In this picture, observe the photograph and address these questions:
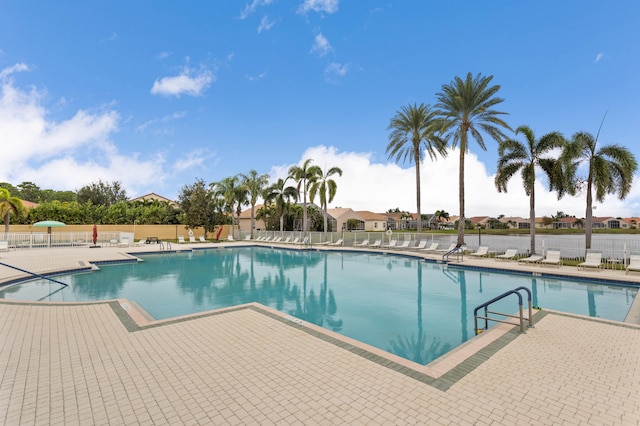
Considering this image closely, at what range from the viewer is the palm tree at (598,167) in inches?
566

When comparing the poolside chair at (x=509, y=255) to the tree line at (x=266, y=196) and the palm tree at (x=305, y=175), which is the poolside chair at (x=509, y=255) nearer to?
the tree line at (x=266, y=196)

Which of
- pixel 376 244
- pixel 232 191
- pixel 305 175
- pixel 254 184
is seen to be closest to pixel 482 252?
pixel 376 244

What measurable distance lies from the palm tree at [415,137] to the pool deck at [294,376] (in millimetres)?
19609

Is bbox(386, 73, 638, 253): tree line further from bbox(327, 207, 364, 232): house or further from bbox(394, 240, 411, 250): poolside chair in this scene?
bbox(327, 207, 364, 232): house

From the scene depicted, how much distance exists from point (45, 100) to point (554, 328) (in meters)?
23.8

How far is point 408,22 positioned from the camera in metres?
16.5

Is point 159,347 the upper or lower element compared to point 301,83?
lower

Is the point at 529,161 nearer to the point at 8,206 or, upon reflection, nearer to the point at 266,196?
the point at 266,196

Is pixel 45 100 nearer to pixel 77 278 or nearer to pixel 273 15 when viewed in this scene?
pixel 77 278

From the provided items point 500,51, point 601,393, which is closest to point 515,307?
point 601,393

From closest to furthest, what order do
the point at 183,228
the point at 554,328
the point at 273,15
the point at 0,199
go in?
the point at 554,328 → the point at 273,15 → the point at 0,199 → the point at 183,228

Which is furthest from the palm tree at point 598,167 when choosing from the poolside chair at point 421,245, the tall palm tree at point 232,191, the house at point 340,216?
the house at point 340,216

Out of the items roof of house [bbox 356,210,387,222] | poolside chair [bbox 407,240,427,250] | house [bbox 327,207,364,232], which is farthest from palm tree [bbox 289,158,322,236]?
roof of house [bbox 356,210,387,222]

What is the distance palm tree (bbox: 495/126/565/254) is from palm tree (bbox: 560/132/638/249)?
0.79 m
